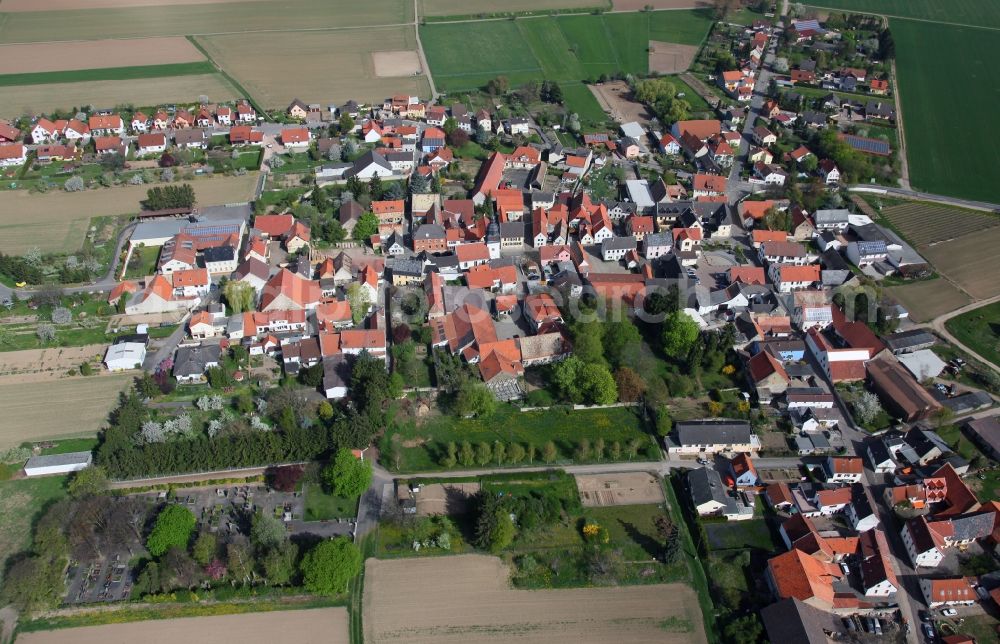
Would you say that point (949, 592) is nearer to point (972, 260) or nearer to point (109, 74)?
point (972, 260)

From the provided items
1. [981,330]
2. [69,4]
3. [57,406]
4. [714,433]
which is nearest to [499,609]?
[714,433]

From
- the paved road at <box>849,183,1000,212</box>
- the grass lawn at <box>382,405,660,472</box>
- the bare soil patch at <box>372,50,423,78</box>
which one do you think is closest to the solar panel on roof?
the paved road at <box>849,183,1000,212</box>

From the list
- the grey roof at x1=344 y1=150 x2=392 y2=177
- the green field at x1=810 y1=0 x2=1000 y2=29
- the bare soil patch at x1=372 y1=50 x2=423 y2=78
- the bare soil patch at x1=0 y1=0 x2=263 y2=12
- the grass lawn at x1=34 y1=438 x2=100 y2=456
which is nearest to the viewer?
the grass lawn at x1=34 y1=438 x2=100 y2=456

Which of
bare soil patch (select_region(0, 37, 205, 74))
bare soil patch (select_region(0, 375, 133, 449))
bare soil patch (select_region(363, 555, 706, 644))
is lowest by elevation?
bare soil patch (select_region(363, 555, 706, 644))

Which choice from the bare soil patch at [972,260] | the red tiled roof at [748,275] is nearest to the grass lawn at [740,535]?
the red tiled roof at [748,275]

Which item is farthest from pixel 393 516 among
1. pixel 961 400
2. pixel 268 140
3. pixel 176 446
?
pixel 268 140

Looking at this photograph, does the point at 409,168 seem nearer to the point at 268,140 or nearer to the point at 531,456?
the point at 268,140

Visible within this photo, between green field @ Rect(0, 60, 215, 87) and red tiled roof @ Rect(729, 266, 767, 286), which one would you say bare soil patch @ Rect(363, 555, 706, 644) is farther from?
green field @ Rect(0, 60, 215, 87)

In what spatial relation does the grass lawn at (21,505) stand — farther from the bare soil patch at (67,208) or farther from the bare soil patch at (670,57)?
the bare soil patch at (670,57)
